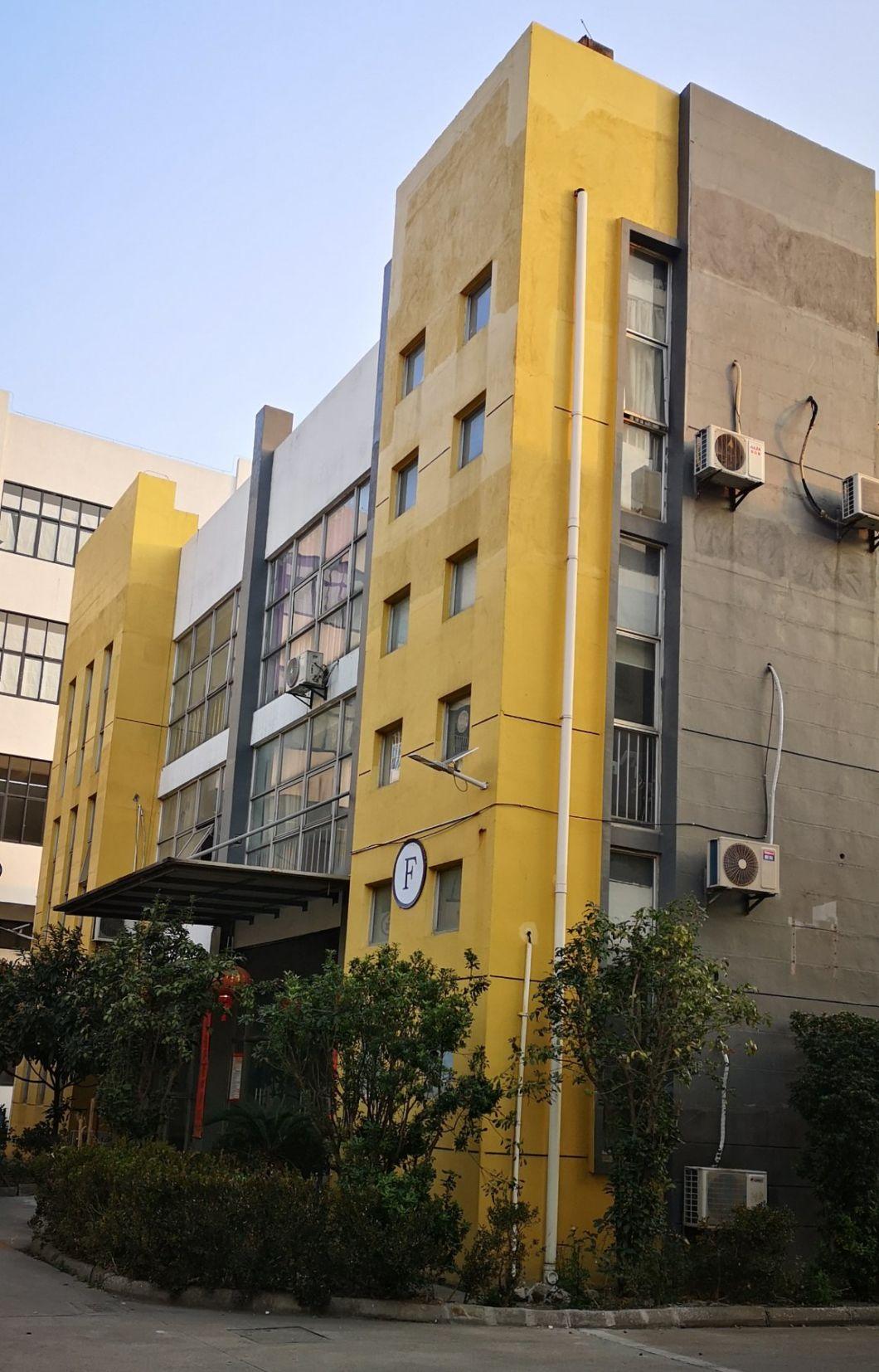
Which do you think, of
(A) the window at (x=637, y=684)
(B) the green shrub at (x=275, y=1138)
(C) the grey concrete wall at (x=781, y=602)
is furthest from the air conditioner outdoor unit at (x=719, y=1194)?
(B) the green shrub at (x=275, y=1138)

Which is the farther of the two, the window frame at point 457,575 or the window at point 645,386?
the window frame at point 457,575

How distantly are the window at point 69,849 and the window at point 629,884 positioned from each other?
2113cm

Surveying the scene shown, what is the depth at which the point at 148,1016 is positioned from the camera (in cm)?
1875

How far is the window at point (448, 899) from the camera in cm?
1711

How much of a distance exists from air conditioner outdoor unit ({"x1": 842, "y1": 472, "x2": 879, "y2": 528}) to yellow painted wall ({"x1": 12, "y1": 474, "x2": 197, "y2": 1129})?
1856cm

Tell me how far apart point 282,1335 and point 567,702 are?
25.3 ft

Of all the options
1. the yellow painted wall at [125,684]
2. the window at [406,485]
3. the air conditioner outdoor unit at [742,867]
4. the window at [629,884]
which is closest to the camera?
the air conditioner outdoor unit at [742,867]

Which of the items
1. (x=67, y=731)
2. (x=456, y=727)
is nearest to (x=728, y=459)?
(x=456, y=727)

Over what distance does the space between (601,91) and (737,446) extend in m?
5.14

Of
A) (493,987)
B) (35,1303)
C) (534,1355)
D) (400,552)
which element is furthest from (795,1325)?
(400,552)

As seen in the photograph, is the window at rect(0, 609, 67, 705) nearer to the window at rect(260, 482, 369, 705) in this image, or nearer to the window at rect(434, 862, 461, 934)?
the window at rect(260, 482, 369, 705)

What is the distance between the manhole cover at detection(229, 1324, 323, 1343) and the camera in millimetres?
11094

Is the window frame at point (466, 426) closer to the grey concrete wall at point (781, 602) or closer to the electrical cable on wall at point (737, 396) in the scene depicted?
the grey concrete wall at point (781, 602)

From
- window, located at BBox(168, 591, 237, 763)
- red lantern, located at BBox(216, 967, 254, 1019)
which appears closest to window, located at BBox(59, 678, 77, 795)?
window, located at BBox(168, 591, 237, 763)
